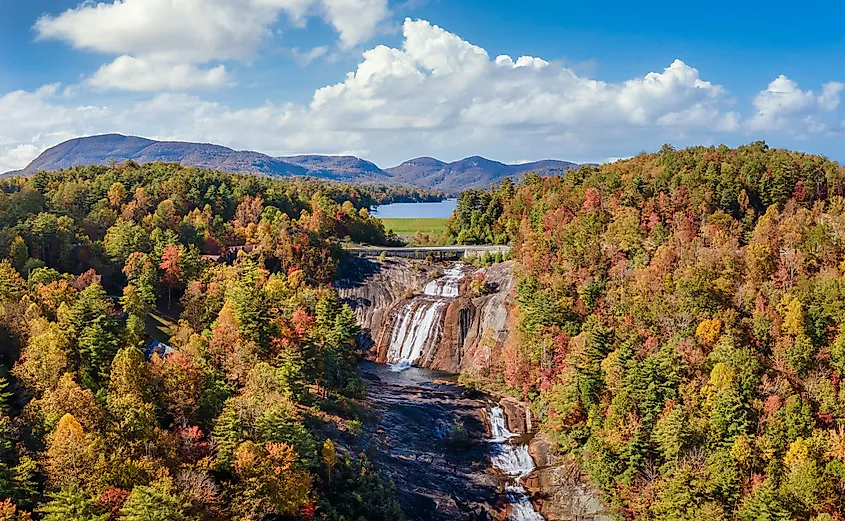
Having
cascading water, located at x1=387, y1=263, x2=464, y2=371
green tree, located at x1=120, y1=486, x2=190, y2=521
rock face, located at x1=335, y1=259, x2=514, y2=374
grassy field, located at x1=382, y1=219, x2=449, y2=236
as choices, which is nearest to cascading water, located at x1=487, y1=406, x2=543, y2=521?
rock face, located at x1=335, y1=259, x2=514, y2=374

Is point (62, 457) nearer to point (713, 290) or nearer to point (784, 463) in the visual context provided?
point (784, 463)

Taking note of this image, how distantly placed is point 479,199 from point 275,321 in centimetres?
6227

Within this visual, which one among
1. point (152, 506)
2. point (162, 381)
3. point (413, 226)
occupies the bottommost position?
point (152, 506)

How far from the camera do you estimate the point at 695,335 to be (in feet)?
167

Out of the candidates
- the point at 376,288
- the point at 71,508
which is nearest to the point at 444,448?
the point at 71,508

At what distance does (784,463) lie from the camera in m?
40.2

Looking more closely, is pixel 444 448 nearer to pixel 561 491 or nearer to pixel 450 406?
pixel 450 406

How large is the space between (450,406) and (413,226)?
8871cm

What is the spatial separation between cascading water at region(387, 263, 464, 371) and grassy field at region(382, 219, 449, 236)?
45.1m

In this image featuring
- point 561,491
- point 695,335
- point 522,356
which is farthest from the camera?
point 522,356

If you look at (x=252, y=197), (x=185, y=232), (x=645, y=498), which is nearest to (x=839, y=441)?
(x=645, y=498)

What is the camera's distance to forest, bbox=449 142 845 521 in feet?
133

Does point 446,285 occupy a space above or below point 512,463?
above

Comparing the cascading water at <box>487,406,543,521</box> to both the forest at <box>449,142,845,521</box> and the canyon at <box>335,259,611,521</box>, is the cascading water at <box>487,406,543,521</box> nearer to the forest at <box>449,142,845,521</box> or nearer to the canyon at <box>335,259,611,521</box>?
the canyon at <box>335,259,611,521</box>
